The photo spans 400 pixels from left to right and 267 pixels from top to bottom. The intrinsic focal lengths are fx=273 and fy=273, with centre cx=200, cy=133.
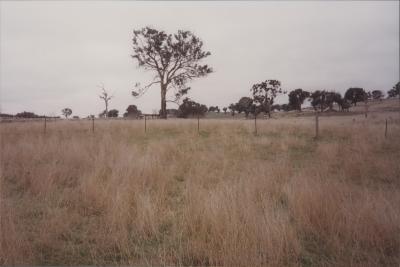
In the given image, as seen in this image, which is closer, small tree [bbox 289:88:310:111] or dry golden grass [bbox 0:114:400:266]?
dry golden grass [bbox 0:114:400:266]

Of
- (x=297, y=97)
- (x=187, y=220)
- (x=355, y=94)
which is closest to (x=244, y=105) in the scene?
(x=297, y=97)

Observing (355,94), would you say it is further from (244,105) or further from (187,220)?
(187,220)

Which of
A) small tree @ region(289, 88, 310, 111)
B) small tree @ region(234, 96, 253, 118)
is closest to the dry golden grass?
small tree @ region(234, 96, 253, 118)

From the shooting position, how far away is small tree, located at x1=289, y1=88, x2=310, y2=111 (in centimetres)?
7781

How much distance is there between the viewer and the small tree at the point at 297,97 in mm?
77812

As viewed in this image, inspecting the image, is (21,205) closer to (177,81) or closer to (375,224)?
(375,224)

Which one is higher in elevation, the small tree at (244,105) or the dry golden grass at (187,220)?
the small tree at (244,105)

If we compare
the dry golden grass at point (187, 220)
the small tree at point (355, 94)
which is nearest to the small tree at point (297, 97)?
the small tree at point (355, 94)

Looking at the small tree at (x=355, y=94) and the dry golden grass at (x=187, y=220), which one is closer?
the dry golden grass at (x=187, y=220)

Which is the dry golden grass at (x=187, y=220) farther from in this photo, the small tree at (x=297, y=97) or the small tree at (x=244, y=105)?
the small tree at (x=297, y=97)

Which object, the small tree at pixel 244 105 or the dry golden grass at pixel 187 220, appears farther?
the small tree at pixel 244 105

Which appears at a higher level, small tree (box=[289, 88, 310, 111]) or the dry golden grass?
small tree (box=[289, 88, 310, 111])

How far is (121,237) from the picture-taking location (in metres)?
3.33

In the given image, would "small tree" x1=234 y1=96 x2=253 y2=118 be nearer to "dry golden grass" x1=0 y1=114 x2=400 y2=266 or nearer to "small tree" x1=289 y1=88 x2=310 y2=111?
"small tree" x1=289 y1=88 x2=310 y2=111
